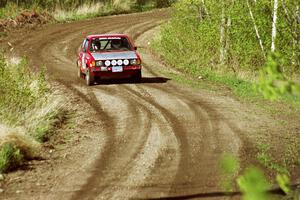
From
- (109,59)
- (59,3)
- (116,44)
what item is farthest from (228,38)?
(59,3)

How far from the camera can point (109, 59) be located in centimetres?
1470

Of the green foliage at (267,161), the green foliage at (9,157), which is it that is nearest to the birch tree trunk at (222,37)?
the green foliage at (267,161)

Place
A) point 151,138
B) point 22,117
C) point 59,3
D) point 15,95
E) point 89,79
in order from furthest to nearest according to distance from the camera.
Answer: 1. point 59,3
2. point 89,79
3. point 15,95
4. point 22,117
5. point 151,138

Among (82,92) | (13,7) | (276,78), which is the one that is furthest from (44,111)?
(13,7)

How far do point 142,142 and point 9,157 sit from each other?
2.50 meters

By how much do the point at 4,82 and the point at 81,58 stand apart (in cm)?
536

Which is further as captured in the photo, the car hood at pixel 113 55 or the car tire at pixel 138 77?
the car tire at pixel 138 77

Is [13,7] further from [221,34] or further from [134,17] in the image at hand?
[221,34]

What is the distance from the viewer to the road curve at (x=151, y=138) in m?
7.12

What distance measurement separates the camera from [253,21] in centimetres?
1642

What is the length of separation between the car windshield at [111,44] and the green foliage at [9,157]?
7.58 m

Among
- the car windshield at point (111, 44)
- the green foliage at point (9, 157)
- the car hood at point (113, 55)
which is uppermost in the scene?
the car windshield at point (111, 44)

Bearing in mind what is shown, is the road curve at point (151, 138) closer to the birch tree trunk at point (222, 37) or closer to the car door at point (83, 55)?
the car door at point (83, 55)

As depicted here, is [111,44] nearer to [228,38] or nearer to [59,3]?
[228,38]
